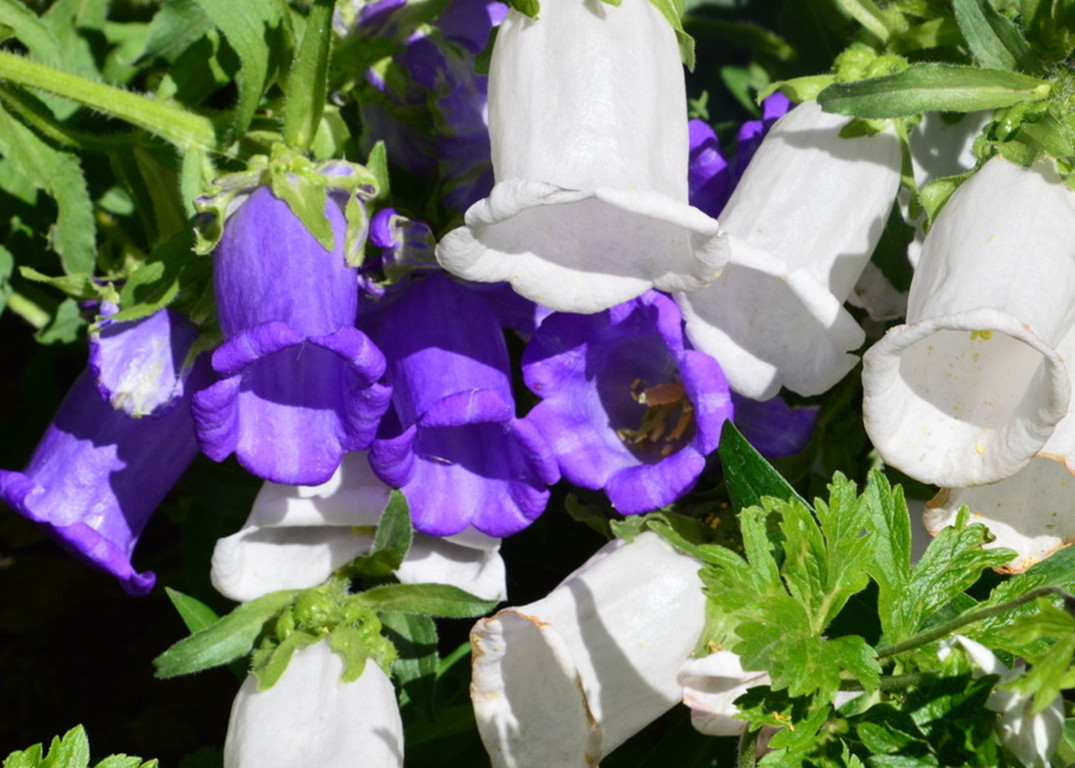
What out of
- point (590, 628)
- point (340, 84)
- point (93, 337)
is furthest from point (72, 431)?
point (590, 628)

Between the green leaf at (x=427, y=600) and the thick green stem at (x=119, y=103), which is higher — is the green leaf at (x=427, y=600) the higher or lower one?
the lower one

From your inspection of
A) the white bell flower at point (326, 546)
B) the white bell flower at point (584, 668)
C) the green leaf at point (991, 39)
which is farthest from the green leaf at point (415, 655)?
the green leaf at point (991, 39)

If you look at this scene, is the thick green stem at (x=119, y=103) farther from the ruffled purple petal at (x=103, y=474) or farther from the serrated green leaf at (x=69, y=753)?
the serrated green leaf at (x=69, y=753)


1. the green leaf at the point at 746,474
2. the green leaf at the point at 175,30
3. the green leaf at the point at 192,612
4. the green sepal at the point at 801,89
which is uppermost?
the green sepal at the point at 801,89

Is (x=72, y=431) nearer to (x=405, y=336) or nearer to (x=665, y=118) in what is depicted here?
(x=405, y=336)

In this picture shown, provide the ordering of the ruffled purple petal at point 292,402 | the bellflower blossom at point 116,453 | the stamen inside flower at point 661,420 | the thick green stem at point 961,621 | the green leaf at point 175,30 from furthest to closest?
the green leaf at point 175,30 → the stamen inside flower at point 661,420 → the bellflower blossom at point 116,453 → the ruffled purple petal at point 292,402 → the thick green stem at point 961,621
